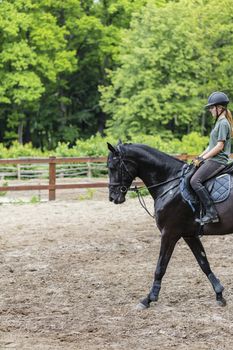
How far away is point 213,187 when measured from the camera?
7078mm

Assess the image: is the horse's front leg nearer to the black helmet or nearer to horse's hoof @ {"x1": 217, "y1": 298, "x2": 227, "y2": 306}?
horse's hoof @ {"x1": 217, "y1": 298, "x2": 227, "y2": 306}

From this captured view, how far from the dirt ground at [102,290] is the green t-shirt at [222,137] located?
166 cm

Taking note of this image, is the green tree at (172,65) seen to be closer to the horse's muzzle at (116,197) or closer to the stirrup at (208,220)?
the horse's muzzle at (116,197)

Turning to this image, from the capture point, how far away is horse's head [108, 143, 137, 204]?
24.0 feet

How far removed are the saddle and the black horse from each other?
72 millimetres

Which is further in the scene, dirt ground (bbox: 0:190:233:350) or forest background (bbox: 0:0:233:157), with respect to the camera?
forest background (bbox: 0:0:233:157)

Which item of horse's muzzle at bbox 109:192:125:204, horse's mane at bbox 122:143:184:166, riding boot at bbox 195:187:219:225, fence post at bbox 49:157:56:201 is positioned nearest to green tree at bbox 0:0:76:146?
fence post at bbox 49:157:56:201

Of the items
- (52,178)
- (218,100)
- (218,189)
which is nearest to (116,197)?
(218,189)

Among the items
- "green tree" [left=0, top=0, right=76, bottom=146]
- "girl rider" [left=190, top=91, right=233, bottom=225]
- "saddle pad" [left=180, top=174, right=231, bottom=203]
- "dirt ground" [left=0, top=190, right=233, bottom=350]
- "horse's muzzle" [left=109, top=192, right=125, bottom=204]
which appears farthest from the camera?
"green tree" [left=0, top=0, right=76, bottom=146]

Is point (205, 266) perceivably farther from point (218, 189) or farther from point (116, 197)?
point (116, 197)

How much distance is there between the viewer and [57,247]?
1048 cm

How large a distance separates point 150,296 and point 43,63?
33600mm

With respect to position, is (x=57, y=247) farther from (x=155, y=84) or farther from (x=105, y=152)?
(x=155, y=84)

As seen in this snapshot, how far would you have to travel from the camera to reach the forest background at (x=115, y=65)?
3488 cm
